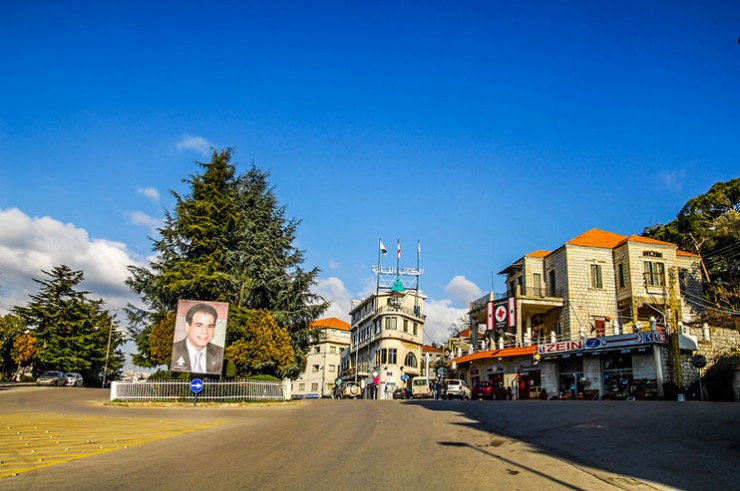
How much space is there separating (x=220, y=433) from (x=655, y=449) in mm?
10327

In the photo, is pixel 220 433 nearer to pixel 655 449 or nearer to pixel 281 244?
pixel 655 449

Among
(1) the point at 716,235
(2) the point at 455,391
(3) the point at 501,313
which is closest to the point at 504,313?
(3) the point at 501,313

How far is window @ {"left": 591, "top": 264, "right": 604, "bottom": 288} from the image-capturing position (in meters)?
45.9

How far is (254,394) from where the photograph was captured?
30.7 metres

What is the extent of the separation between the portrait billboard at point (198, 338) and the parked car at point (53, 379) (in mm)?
24272

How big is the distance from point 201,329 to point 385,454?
20363mm

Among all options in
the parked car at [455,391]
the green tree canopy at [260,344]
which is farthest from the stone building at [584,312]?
the green tree canopy at [260,344]

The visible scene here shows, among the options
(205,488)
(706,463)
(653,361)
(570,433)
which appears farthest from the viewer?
(653,361)

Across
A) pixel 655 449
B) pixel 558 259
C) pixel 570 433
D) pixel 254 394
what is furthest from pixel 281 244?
pixel 655 449

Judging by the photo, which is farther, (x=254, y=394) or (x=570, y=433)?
(x=254, y=394)

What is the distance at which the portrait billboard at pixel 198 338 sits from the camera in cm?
2867

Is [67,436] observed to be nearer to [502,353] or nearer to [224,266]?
[224,266]

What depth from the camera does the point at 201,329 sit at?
95.1 ft

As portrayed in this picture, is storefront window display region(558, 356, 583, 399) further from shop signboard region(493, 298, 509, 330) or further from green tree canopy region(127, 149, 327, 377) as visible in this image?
green tree canopy region(127, 149, 327, 377)
